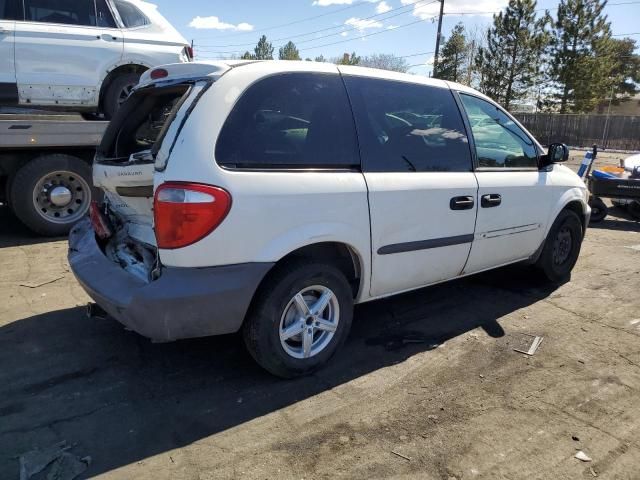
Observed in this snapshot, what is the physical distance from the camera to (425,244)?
143 inches

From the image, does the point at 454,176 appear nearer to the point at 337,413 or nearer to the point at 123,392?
the point at 337,413

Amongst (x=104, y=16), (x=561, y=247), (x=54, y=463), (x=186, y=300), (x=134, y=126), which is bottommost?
(x=54, y=463)

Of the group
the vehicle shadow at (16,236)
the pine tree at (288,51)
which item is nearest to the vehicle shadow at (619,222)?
the vehicle shadow at (16,236)

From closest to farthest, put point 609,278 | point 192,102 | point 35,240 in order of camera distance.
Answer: point 192,102 < point 609,278 < point 35,240

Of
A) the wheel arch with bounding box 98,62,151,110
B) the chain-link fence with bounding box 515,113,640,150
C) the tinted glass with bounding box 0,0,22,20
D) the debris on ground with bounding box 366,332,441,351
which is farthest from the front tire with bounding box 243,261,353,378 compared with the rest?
the chain-link fence with bounding box 515,113,640,150

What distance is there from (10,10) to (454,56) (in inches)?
1653

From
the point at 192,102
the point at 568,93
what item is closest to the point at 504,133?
the point at 192,102

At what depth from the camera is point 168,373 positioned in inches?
129

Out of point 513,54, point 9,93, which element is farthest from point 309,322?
point 513,54

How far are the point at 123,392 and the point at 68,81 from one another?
484cm

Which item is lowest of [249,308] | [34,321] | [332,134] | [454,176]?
[34,321]

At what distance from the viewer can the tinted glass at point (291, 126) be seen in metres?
2.81

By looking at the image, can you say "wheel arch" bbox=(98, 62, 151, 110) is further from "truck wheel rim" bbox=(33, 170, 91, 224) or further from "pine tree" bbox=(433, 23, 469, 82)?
"pine tree" bbox=(433, 23, 469, 82)

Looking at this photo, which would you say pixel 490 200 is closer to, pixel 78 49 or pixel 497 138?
pixel 497 138
